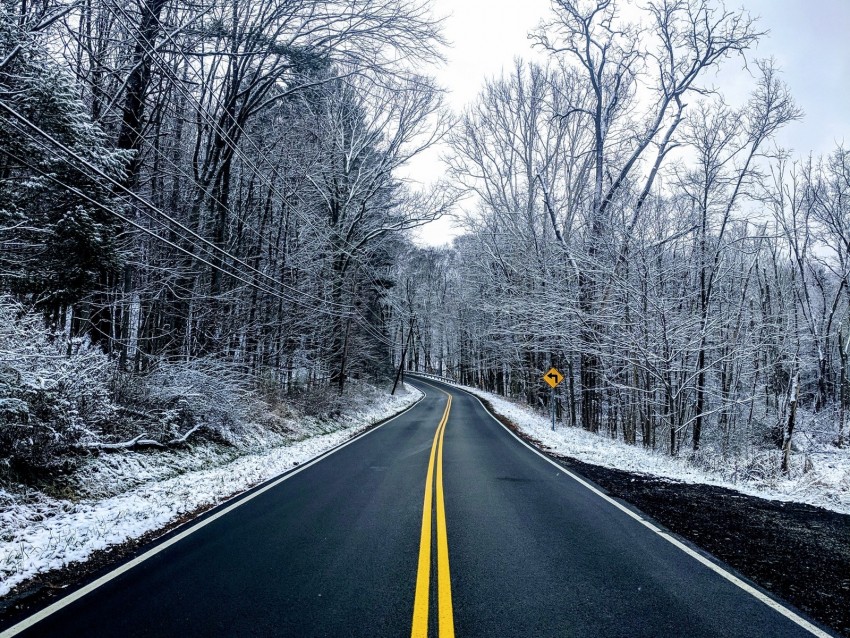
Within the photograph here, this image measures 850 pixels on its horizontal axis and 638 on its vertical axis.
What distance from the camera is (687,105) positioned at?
14.9 m

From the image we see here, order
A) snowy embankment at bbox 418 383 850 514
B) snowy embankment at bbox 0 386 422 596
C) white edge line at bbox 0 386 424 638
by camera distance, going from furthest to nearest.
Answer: snowy embankment at bbox 418 383 850 514, snowy embankment at bbox 0 386 422 596, white edge line at bbox 0 386 424 638

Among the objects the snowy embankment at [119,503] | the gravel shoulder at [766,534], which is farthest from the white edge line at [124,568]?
the gravel shoulder at [766,534]

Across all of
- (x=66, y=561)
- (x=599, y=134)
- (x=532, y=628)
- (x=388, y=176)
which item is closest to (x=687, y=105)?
(x=599, y=134)

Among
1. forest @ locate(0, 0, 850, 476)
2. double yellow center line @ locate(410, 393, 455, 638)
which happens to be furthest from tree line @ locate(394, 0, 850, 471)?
double yellow center line @ locate(410, 393, 455, 638)

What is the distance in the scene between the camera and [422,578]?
3855mm

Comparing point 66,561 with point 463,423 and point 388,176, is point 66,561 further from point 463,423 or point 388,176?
point 388,176

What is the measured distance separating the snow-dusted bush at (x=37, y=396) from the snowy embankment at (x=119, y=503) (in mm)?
554

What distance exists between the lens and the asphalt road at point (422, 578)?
10.3 feet

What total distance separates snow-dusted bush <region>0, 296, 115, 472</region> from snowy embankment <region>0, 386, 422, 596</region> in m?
0.55

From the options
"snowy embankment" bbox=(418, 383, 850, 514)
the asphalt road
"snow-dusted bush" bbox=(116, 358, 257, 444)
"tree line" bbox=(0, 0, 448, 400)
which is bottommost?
"snowy embankment" bbox=(418, 383, 850, 514)

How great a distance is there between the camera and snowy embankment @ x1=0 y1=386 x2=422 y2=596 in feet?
14.6

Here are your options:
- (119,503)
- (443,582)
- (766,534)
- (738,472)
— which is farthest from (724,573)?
(738,472)

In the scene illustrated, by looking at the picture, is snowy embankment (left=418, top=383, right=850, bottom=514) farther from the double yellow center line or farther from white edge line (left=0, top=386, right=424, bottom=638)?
white edge line (left=0, top=386, right=424, bottom=638)

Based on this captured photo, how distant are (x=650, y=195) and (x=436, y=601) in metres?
18.2
